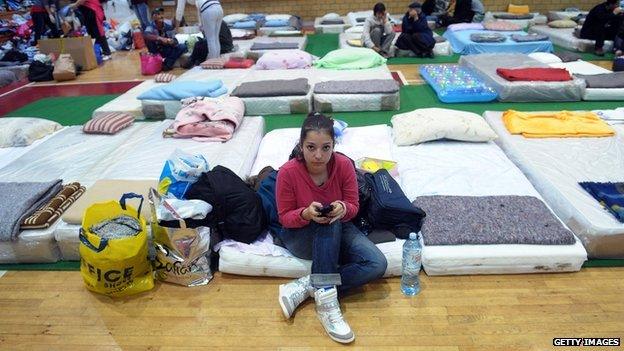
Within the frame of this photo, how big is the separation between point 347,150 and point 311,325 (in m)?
1.61

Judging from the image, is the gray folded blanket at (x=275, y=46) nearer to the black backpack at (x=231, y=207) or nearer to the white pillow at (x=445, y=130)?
the white pillow at (x=445, y=130)

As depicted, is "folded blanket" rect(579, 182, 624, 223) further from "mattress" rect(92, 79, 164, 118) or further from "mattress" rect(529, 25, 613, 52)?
"mattress" rect(529, 25, 613, 52)

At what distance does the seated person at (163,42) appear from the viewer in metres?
6.73

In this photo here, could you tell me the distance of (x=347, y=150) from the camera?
3.33 meters

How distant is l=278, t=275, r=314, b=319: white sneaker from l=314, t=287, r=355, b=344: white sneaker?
78 millimetres

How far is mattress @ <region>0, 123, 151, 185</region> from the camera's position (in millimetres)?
3029

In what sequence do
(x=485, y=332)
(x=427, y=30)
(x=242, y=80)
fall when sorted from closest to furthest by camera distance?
(x=485, y=332), (x=242, y=80), (x=427, y=30)

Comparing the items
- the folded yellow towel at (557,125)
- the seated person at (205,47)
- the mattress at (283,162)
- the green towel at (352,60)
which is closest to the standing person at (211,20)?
the seated person at (205,47)

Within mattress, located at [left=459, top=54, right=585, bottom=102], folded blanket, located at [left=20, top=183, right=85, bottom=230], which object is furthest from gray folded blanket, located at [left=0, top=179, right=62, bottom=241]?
mattress, located at [left=459, top=54, right=585, bottom=102]

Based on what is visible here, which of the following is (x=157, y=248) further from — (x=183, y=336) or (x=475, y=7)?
(x=475, y=7)

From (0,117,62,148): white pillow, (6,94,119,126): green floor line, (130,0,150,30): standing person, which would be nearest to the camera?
(0,117,62,148): white pillow

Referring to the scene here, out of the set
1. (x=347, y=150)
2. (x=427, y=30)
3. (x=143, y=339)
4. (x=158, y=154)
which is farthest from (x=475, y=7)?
(x=143, y=339)

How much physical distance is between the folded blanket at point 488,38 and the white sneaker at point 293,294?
19.5 feet

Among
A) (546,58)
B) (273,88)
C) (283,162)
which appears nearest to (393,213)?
(283,162)
